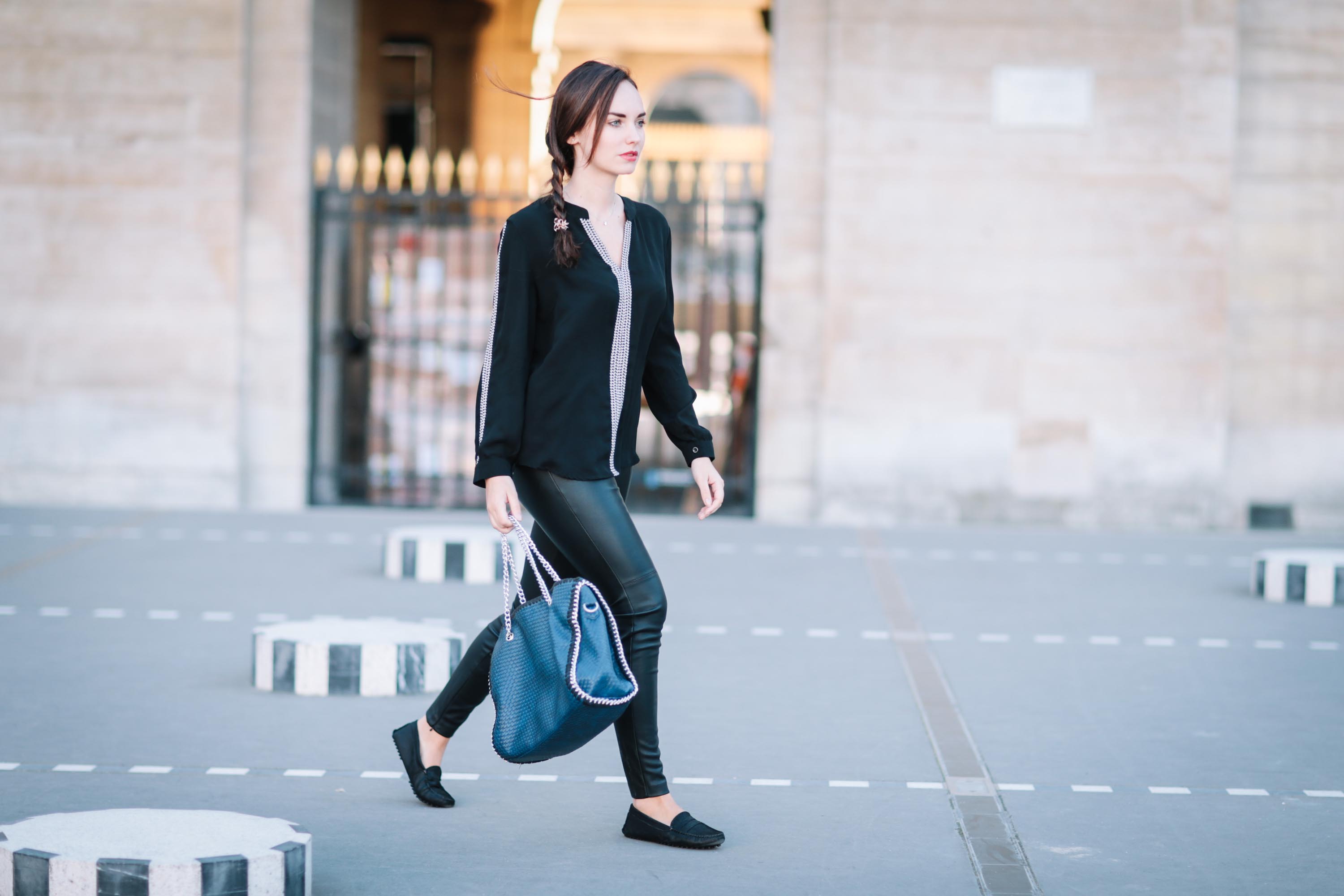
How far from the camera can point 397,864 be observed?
4055mm

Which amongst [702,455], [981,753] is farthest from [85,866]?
[981,753]

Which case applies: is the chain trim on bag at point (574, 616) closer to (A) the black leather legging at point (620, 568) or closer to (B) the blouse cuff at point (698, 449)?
Answer: (A) the black leather legging at point (620, 568)

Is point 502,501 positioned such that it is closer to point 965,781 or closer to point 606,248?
point 606,248

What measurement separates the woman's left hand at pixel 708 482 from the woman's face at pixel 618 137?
30.4 inches

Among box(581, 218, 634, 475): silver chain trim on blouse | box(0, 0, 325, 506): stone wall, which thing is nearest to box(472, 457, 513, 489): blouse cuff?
Answer: box(581, 218, 634, 475): silver chain trim on blouse

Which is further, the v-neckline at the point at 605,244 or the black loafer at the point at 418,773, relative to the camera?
the black loafer at the point at 418,773

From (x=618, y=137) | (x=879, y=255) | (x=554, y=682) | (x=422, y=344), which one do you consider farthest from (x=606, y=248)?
(x=422, y=344)

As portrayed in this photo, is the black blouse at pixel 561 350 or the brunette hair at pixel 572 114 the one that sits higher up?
the brunette hair at pixel 572 114

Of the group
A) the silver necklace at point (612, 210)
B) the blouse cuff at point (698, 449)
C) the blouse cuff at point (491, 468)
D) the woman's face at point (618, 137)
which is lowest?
the blouse cuff at point (491, 468)

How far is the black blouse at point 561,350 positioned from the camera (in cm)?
418

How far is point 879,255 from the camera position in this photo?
12.7 metres

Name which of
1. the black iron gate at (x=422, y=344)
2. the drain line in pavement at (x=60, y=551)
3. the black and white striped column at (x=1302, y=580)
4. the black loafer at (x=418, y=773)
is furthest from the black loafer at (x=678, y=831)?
the black iron gate at (x=422, y=344)

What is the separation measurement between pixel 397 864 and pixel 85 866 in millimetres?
913

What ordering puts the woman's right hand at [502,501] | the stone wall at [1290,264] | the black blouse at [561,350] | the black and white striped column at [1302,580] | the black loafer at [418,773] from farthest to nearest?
the stone wall at [1290,264]
the black and white striped column at [1302,580]
the black loafer at [418,773]
the black blouse at [561,350]
the woman's right hand at [502,501]
